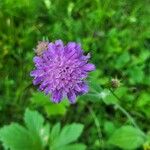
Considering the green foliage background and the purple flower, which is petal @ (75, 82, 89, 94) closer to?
the purple flower

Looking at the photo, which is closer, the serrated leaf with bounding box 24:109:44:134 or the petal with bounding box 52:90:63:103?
the petal with bounding box 52:90:63:103

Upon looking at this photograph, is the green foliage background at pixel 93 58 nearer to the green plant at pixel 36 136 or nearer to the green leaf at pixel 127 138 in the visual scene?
the green leaf at pixel 127 138

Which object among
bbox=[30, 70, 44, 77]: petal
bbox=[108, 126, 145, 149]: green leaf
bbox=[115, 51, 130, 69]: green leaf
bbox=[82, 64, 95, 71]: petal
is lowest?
bbox=[108, 126, 145, 149]: green leaf

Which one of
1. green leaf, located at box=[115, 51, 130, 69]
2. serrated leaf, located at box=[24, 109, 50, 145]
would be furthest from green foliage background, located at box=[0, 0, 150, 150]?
serrated leaf, located at box=[24, 109, 50, 145]

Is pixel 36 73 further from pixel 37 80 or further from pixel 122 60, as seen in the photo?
pixel 122 60

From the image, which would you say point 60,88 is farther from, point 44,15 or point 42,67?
point 44,15

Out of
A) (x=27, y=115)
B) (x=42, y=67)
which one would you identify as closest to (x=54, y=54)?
(x=42, y=67)
